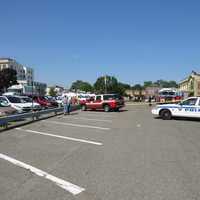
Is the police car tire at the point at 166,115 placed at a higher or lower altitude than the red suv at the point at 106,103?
lower

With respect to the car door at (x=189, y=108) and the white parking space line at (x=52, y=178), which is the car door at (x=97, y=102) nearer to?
the car door at (x=189, y=108)

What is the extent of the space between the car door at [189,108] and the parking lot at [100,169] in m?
6.65

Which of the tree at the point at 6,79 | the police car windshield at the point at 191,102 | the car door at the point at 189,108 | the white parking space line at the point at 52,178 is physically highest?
the tree at the point at 6,79

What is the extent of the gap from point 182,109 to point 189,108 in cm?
48

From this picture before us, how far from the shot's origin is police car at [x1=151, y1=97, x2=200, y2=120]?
1530 centimetres

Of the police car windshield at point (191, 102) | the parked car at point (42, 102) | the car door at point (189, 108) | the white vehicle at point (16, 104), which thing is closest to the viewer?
the car door at point (189, 108)

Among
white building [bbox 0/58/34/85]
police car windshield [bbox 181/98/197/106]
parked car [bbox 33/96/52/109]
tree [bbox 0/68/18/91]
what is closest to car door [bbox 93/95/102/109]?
parked car [bbox 33/96/52/109]

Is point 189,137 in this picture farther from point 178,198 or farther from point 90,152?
point 178,198

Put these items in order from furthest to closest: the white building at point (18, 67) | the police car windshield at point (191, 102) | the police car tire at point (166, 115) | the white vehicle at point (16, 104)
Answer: the white building at point (18, 67), the white vehicle at point (16, 104), the police car tire at point (166, 115), the police car windshield at point (191, 102)

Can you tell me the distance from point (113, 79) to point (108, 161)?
127 metres

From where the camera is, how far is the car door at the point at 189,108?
50.2ft

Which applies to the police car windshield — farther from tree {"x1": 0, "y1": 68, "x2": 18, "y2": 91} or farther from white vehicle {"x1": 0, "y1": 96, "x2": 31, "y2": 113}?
tree {"x1": 0, "y1": 68, "x2": 18, "y2": 91}

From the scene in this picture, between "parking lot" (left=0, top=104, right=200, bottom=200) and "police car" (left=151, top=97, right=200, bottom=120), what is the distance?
666 cm

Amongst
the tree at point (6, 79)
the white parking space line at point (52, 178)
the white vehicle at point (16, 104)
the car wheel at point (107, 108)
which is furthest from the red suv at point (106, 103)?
the tree at point (6, 79)
